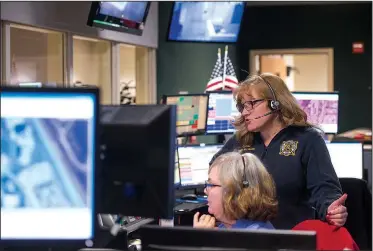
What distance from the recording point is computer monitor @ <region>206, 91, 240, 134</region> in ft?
17.5

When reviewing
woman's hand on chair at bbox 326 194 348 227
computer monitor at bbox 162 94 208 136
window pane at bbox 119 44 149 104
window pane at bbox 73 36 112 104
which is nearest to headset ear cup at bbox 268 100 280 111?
woman's hand on chair at bbox 326 194 348 227

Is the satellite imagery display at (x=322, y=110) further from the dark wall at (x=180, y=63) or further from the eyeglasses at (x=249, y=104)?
the dark wall at (x=180, y=63)

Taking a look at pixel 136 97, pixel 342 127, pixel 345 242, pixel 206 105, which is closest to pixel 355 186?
pixel 206 105

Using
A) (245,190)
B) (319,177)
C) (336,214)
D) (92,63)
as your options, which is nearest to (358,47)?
(92,63)

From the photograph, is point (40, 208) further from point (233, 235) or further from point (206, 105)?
point (206, 105)

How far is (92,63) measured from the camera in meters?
7.45

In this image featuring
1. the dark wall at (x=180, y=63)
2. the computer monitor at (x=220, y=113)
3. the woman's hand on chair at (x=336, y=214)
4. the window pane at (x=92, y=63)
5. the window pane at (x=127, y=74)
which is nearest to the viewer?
the woman's hand on chair at (x=336, y=214)

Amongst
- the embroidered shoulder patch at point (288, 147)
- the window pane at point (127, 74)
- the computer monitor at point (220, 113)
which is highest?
the window pane at point (127, 74)

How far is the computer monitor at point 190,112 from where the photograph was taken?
5.11m

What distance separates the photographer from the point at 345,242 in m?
2.00

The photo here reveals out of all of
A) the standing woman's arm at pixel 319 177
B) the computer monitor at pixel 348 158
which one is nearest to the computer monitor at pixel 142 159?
the standing woman's arm at pixel 319 177

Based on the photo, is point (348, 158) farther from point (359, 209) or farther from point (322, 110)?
point (359, 209)

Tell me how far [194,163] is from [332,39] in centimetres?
645

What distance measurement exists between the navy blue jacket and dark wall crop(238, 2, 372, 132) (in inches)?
311
